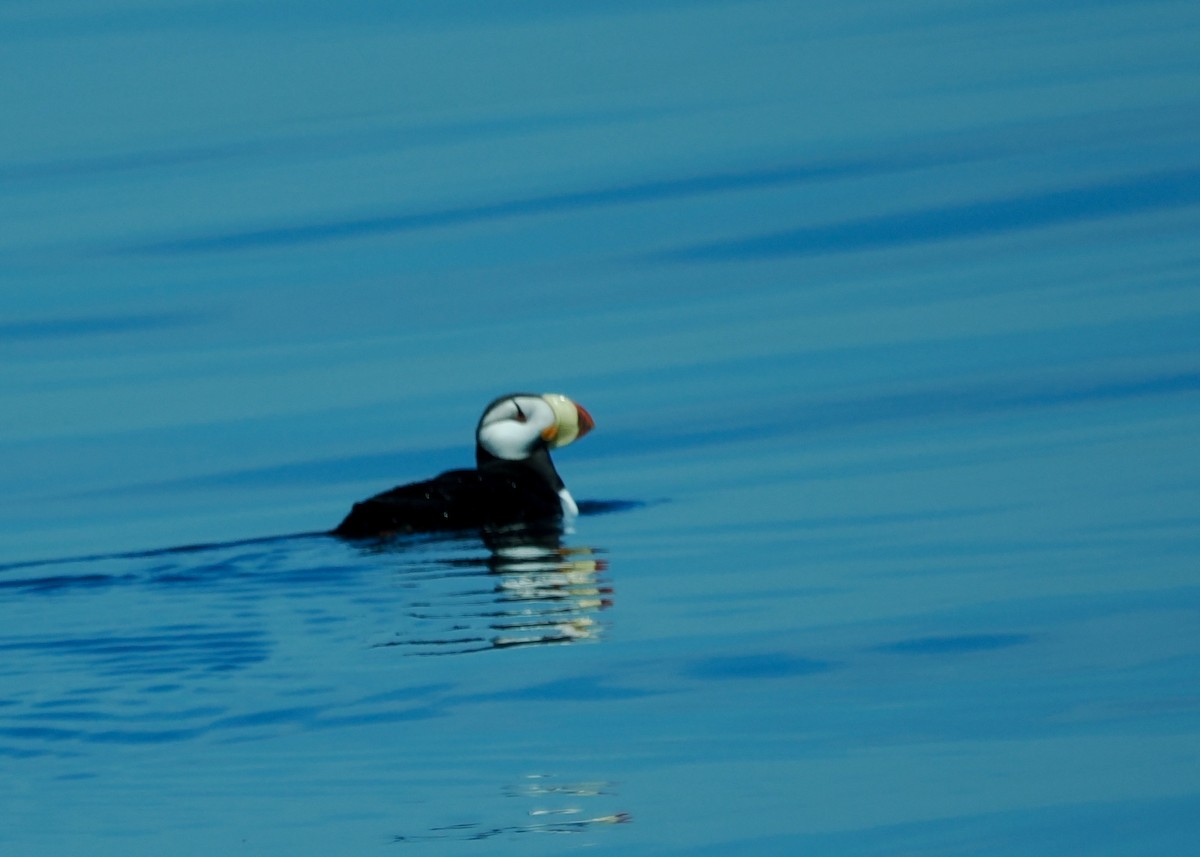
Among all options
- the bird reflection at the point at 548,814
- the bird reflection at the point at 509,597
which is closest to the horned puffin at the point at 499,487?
the bird reflection at the point at 509,597

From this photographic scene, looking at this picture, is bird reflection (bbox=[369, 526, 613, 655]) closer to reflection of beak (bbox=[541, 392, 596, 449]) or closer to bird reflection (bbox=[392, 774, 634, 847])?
reflection of beak (bbox=[541, 392, 596, 449])

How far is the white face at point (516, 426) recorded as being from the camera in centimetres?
1038

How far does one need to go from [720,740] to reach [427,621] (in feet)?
5.26

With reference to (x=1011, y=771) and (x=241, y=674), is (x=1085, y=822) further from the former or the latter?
(x=241, y=674)

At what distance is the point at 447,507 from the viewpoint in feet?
29.5

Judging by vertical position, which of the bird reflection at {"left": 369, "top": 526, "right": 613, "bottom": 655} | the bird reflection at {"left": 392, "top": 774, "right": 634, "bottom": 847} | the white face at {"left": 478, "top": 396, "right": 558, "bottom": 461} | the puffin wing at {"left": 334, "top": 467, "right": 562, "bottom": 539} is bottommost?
the bird reflection at {"left": 392, "top": 774, "right": 634, "bottom": 847}

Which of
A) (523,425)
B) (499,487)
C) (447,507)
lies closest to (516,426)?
(523,425)

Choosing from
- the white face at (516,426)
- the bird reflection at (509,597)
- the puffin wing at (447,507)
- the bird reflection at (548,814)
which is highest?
the white face at (516,426)

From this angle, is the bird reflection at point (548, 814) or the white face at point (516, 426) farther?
the white face at point (516, 426)

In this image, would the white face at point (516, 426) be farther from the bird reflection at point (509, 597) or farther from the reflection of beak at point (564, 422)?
the bird reflection at point (509, 597)

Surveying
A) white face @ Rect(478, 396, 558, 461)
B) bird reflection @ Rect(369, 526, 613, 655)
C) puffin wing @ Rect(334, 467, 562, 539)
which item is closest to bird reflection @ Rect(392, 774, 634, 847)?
bird reflection @ Rect(369, 526, 613, 655)

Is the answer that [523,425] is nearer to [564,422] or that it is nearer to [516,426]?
[516,426]

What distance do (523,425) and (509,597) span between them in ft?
8.58

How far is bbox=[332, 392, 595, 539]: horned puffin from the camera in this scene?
8898mm
